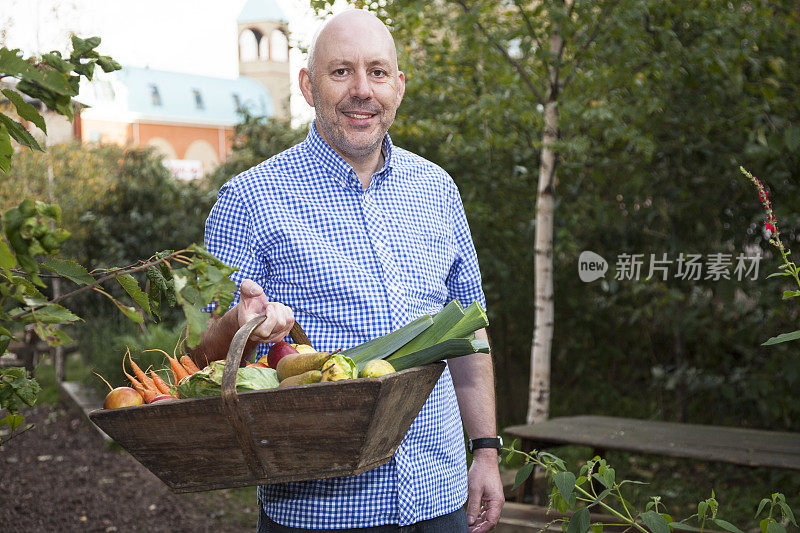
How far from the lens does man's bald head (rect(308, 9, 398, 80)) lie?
203 cm

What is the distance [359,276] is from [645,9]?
10.7 feet

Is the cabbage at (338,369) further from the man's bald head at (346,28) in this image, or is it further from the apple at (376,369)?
the man's bald head at (346,28)

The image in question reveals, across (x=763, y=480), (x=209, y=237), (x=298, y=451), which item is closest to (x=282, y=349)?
(x=298, y=451)

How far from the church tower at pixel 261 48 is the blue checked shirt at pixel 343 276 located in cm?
3921

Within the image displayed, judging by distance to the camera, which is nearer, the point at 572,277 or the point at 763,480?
the point at 763,480

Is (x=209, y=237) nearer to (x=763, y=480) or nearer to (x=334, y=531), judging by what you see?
(x=334, y=531)

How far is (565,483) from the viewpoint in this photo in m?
1.88

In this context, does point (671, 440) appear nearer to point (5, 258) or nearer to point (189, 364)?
point (189, 364)

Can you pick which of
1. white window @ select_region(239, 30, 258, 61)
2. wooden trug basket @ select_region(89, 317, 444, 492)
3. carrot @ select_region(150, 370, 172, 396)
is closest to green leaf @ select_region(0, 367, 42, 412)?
wooden trug basket @ select_region(89, 317, 444, 492)

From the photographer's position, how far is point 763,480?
551 centimetres

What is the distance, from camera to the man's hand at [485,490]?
2207 mm

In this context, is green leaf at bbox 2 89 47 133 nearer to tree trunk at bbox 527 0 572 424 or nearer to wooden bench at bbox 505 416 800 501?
wooden bench at bbox 505 416 800 501

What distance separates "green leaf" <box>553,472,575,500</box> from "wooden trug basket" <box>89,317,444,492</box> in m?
0.56

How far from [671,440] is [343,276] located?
2.94 meters
